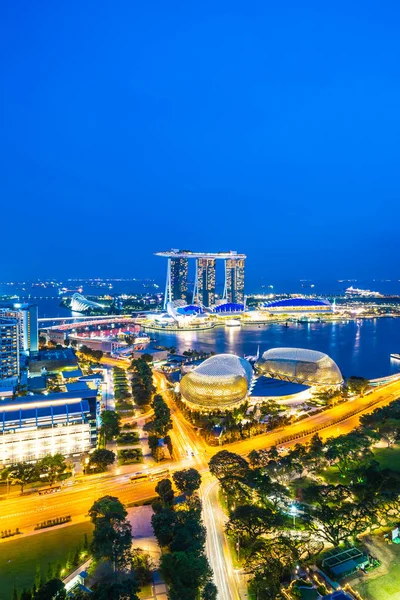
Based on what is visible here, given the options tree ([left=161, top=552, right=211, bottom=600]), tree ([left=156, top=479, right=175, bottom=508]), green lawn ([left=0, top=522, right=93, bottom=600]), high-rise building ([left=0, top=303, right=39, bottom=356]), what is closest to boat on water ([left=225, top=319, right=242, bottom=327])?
high-rise building ([left=0, top=303, right=39, bottom=356])

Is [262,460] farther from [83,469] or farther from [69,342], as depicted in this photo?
[69,342]

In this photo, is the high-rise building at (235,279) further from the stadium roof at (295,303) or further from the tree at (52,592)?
the tree at (52,592)

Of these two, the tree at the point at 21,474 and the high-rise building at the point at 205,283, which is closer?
the tree at the point at 21,474

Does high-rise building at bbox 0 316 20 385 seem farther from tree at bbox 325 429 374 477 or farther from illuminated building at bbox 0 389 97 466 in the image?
tree at bbox 325 429 374 477

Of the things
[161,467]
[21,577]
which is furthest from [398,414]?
[21,577]

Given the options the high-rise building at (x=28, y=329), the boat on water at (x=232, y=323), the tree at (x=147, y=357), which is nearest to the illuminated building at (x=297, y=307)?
the boat on water at (x=232, y=323)
